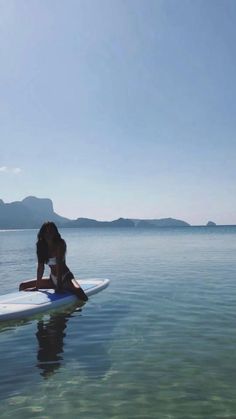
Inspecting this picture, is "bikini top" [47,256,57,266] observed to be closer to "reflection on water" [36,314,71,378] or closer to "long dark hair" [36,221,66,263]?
"long dark hair" [36,221,66,263]

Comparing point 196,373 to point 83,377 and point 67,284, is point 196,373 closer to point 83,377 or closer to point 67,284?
point 83,377

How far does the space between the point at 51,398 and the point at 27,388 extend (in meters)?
0.72

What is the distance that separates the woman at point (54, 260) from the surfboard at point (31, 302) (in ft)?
1.08

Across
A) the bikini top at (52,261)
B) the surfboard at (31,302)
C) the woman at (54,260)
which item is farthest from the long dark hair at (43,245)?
the surfboard at (31,302)

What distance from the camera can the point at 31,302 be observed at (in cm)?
1396

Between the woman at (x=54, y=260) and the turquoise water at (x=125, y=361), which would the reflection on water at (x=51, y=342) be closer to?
the turquoise water at (x=125, y=361)

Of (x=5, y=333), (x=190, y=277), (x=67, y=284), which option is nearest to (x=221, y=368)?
(x=5, y=333)

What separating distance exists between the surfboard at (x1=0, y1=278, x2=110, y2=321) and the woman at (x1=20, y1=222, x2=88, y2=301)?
33cm

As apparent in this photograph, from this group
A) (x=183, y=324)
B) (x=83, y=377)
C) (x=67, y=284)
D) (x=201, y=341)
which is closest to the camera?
(x=83, y=377)

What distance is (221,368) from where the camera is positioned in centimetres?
941

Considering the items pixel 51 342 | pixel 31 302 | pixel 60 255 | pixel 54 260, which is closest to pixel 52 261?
pixel 54 260

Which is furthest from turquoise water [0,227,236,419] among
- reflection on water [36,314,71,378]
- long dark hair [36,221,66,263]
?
long dark hair [36,221,66,263]

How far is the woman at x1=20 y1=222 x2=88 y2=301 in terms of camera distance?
15023 mm

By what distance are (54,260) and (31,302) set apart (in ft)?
6.91
